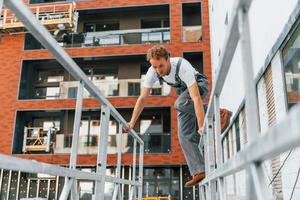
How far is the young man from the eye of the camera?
304 centimetres

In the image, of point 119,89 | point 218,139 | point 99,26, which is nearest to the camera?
point 218,139

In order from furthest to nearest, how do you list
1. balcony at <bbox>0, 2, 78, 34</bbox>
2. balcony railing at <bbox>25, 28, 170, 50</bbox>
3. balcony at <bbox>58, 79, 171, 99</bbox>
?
balcony at <bbox>0, 2, 78, 34</bbox>
balcony railing at <bbox>25, 28, 170, 50</bbox>
balcony at <bbox>58, 79, 171, 99</bbox>

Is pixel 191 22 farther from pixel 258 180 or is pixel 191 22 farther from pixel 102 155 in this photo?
pixel 258 180

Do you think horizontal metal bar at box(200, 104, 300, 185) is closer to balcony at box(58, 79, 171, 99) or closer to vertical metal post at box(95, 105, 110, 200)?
vertical metal post at box(95, 105, 110, 200)

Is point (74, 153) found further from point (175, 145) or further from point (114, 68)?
point (114, 68)

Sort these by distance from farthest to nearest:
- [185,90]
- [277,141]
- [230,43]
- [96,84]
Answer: [96,84] → [185,90] → [230,43] → [277,141]

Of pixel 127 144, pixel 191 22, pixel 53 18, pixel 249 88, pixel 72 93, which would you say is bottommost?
pixel 249 88

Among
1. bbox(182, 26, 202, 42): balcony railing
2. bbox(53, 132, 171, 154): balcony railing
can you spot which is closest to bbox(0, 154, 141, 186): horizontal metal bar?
bbox(53, 132, 171, 154): balcony railing

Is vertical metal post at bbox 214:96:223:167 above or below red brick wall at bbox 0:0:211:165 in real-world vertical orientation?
below

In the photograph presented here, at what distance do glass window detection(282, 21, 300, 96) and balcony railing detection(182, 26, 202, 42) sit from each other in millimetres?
10671

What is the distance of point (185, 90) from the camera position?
11.2ft

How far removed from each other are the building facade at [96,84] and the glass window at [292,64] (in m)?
9.58

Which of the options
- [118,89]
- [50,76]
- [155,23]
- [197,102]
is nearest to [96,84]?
[118,89]

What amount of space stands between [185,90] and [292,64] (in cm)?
108
